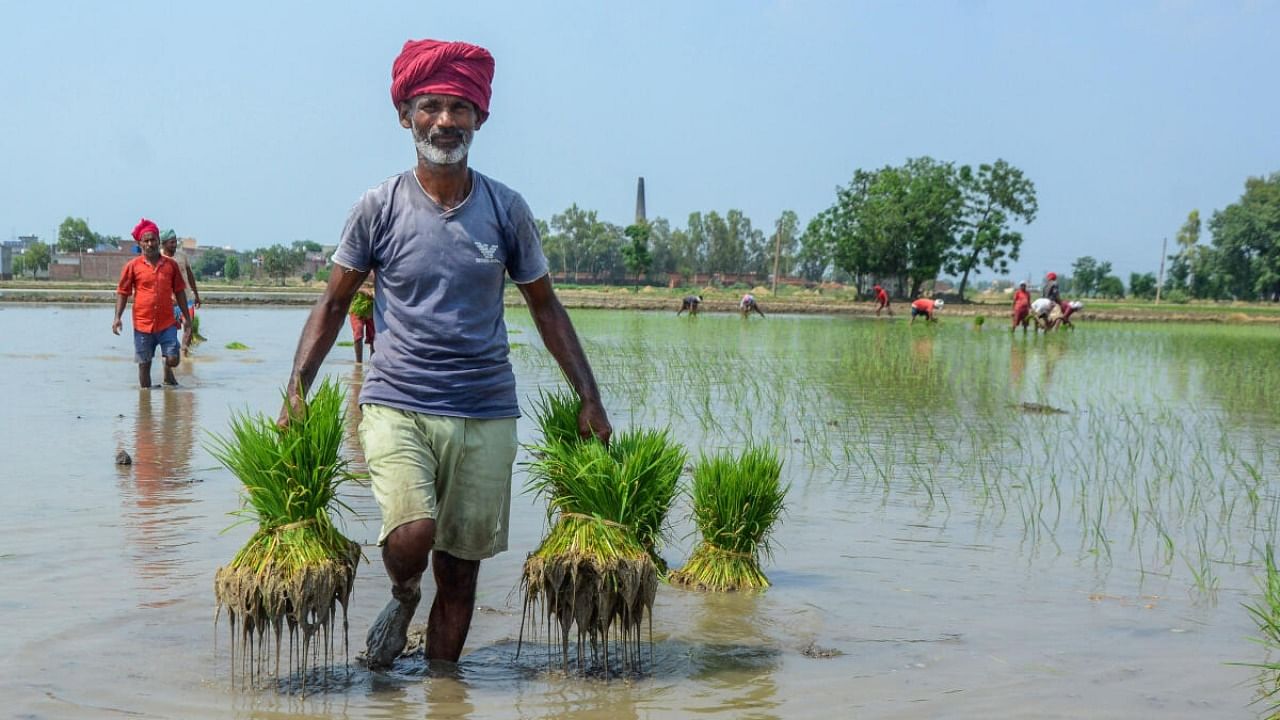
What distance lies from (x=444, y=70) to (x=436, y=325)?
753 millimetres

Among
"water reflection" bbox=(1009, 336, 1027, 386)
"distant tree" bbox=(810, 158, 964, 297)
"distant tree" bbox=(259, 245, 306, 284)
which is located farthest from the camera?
"distant tree" bbox=(259, 245, 306, 284)

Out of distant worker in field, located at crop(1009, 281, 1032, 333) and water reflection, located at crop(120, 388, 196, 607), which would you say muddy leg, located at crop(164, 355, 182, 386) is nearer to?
water reflection, located at crop(120, 388, 196, 607)

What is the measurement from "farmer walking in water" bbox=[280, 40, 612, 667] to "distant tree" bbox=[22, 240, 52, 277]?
11430cm

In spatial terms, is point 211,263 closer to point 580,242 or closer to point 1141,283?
point 580,242

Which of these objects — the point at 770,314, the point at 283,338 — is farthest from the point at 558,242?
the point at 283,338

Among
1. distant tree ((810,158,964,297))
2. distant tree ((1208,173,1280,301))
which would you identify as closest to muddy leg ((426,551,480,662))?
distant tree ((810,158,964,297))

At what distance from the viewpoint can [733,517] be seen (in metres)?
5.12

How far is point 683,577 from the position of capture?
5207 mm

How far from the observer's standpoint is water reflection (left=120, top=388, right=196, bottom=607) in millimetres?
5047

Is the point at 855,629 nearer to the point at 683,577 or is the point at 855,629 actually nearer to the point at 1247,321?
the point at 683,577

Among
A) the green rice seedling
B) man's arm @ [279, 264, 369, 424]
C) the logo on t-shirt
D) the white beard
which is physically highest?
the white beard

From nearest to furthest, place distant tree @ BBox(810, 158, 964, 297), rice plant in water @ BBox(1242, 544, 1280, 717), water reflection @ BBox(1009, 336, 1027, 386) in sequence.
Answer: rice plant in water @ BBox(1242, 544, 1280, 717) < water reflection @ BBox(1009, 336, 1027, 386) < distant tree @ BBox(810, 158, 964, 297)

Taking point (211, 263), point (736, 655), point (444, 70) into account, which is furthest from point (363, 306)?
point (211, 263)

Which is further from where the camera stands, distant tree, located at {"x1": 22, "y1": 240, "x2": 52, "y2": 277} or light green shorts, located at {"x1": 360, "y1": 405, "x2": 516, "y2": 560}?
distant tree, located at {"x1": 22, "y1": 240, "x2": 52, "y2": 277}
